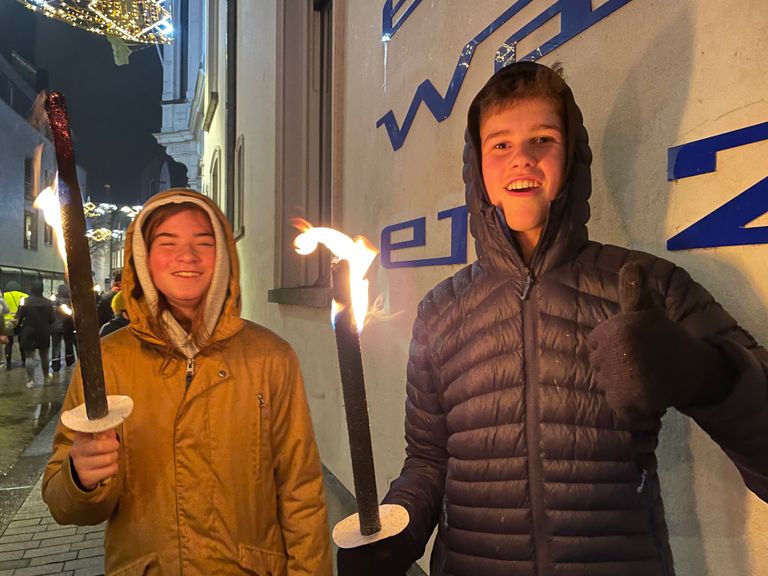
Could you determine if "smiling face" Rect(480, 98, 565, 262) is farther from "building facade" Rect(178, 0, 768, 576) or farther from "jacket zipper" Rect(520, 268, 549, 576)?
"building facade" Rect(178, 0, 768, 576)

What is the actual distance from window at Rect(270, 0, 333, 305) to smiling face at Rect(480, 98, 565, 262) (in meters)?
4.53

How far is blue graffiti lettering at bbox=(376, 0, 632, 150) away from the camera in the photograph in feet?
6.55

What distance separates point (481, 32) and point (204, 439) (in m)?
2.18

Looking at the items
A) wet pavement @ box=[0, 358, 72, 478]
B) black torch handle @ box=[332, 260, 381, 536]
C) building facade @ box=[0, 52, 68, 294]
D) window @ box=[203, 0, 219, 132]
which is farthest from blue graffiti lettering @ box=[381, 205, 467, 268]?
building facade @ box=[0, 52, 68, 294]

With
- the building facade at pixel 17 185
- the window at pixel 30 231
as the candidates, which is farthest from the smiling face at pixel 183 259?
the window at pixel 30 231

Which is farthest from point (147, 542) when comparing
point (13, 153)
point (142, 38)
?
point (13, 153)

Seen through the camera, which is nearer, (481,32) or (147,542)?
(147,542)

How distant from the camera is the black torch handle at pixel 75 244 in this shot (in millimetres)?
991

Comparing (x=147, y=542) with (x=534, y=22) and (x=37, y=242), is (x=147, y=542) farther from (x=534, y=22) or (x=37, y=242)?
(x=37, y=242)

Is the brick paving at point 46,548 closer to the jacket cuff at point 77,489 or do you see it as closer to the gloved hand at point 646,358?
the jacket cuff at point 77,489

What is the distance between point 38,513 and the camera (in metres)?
4.68

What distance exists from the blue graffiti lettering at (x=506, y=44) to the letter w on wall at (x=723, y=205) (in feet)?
2.00

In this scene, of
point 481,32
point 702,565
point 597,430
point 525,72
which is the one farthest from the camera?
point 481,32

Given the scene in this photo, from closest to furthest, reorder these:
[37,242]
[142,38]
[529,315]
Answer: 1. [529,315]
2. [142,38]
3. [37,242]
